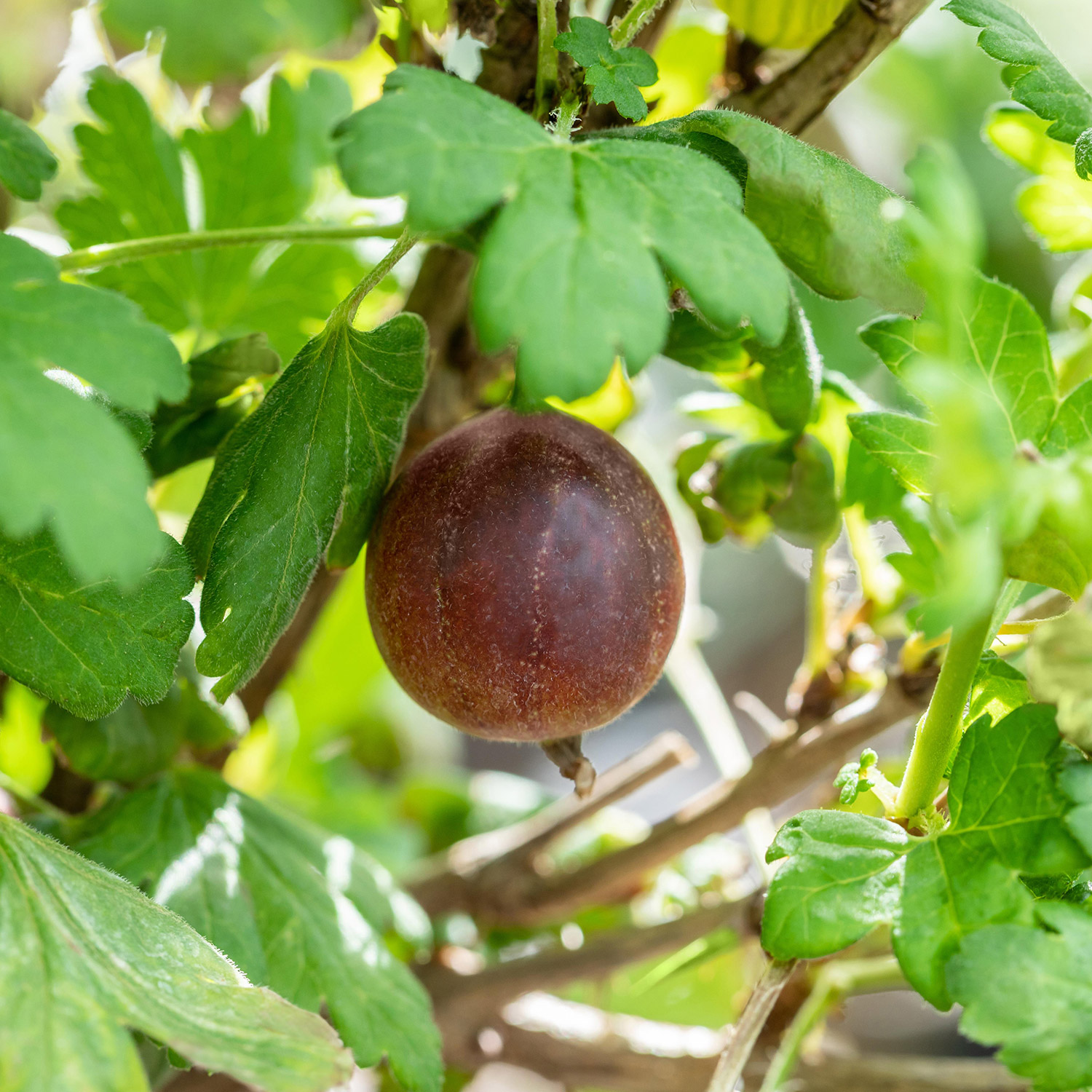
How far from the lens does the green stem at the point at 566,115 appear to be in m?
0.36

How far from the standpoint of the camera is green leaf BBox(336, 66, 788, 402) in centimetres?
30

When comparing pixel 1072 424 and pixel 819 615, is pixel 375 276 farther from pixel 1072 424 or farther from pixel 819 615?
pixel 819 615

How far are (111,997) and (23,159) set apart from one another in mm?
315

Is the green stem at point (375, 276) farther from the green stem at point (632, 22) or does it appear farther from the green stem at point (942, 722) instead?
the green stem at point (942, 722)

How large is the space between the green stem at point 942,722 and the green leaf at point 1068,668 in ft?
0.06

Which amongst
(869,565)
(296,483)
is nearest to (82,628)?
(296,483)

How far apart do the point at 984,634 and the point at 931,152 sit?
0.15 meters

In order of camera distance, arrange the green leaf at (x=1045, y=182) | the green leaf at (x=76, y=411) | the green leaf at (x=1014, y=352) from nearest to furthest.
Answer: the green leaf at (x=76, y=411)
the green leaf at (x=1014, y=352)
the green leaf at (x=1045, y=182)

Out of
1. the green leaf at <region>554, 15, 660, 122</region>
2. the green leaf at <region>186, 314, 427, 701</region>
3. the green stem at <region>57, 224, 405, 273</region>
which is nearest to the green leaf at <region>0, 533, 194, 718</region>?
the green leaf at <region>186, 314, 427, 701</region>

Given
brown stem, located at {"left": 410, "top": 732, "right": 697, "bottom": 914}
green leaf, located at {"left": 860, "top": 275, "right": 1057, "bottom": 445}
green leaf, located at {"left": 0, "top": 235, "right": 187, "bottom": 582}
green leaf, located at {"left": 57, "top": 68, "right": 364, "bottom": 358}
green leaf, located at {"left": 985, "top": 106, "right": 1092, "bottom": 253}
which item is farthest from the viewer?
brown stem, located at {"left": 410, "top": 732, "right": 697, "bottom": 914}

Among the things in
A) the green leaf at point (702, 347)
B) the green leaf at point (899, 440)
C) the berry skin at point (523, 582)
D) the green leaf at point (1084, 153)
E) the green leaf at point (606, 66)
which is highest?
the green leaf at point (1084, 153)

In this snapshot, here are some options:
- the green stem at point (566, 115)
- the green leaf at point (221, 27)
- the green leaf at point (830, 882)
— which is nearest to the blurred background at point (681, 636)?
the green leaf at point (221, 27)

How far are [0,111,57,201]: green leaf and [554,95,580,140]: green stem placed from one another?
0.21 meters

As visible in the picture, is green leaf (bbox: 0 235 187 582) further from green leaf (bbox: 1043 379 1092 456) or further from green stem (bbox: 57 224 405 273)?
green leaf (bbox: 1043 379 1092 456)
